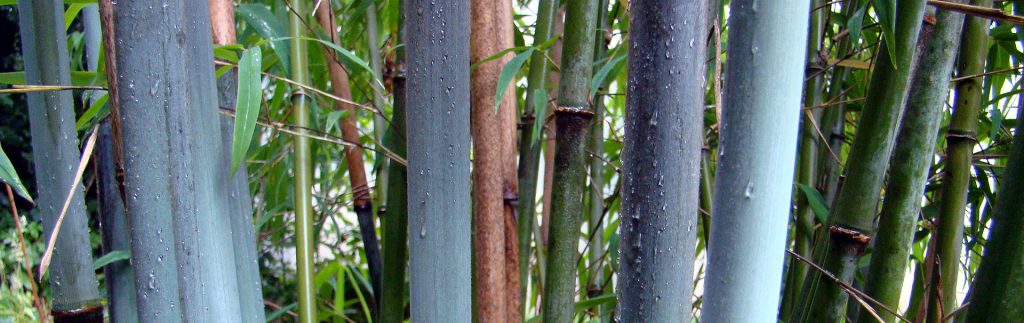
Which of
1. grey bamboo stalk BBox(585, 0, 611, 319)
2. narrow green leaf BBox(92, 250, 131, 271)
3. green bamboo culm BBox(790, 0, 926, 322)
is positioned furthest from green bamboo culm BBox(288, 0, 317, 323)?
green bamboo culm BBox(790, 0, 926, 322)

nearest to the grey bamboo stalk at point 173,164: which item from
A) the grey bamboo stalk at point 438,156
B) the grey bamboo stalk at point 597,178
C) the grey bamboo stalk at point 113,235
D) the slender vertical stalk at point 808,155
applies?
the grey bamboo stalk at point 438,156

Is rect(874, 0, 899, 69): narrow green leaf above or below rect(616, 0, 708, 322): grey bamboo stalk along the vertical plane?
above

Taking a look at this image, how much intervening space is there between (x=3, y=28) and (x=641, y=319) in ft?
10.4

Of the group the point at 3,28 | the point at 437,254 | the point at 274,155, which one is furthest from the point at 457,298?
the point at 3,28

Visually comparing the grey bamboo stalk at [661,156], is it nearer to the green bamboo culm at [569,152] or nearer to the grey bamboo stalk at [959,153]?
the green bamboo culm at [569,152]

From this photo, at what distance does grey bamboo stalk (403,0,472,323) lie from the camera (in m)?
0.41

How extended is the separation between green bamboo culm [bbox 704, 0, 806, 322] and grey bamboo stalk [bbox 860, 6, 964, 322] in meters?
0.25

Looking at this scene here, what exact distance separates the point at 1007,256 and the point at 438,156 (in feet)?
1.05

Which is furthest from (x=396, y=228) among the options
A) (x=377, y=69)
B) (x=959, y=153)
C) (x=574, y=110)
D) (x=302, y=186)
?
(x=959, y=153)

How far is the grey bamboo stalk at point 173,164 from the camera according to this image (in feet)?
1.25

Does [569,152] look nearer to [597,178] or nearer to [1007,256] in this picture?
[1007,256]

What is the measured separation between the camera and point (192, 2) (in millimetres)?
405

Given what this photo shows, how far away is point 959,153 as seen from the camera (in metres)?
0.63

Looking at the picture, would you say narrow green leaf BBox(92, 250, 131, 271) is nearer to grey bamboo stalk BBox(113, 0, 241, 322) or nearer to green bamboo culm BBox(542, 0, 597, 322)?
grey bamboo stalk BBox(113, 0, 241, 322)
